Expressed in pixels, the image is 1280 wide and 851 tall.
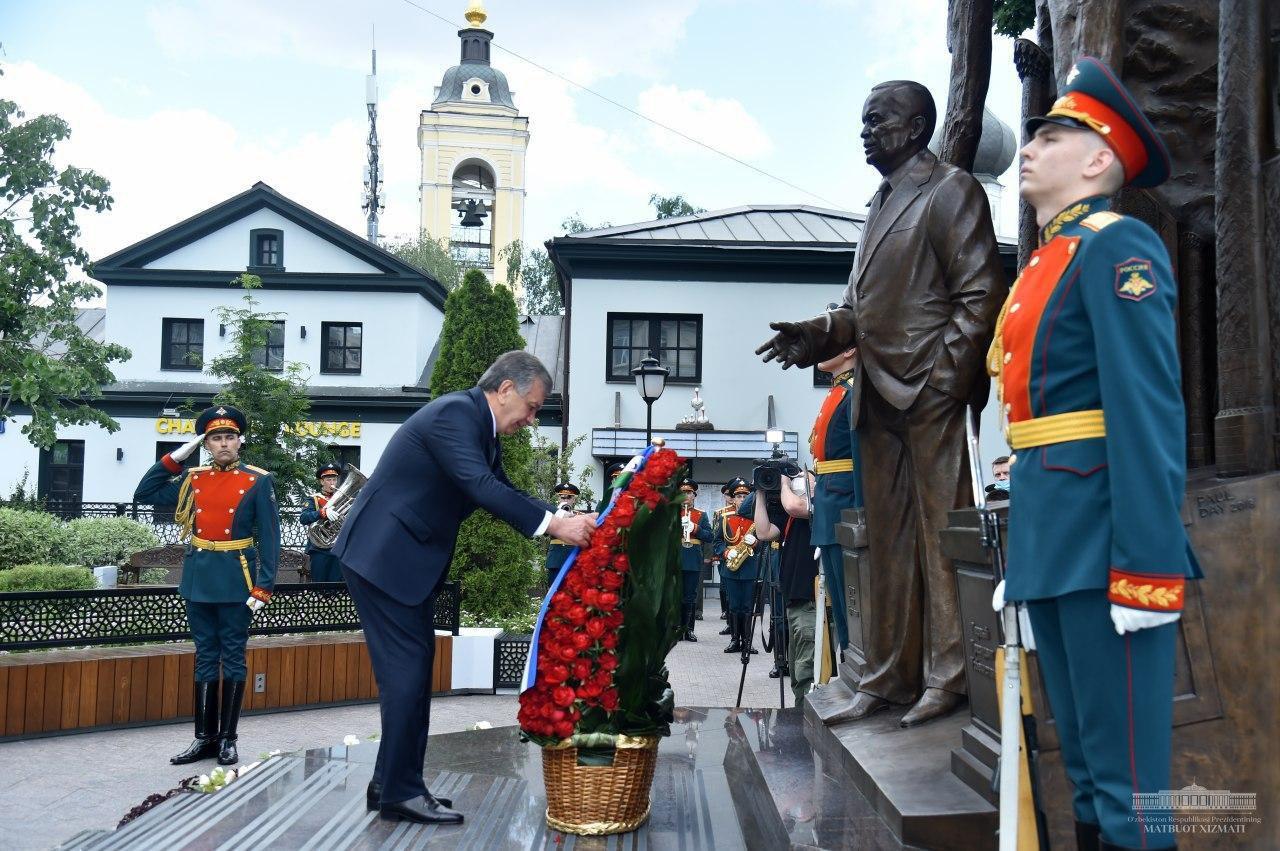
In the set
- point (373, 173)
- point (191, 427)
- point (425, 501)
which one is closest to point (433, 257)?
point (373, 173)

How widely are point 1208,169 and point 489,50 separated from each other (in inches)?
2447

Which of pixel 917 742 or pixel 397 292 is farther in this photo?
pixel 397 292

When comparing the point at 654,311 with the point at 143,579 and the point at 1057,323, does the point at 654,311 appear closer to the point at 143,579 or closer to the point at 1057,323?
the point at 143,579

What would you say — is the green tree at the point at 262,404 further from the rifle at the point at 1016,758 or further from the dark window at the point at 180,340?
the rifle at the point at 1016,758

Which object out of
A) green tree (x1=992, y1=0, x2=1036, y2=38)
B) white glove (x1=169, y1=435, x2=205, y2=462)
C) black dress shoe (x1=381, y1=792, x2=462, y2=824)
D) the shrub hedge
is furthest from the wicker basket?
green tree (x1=992, y1=0, x2=1036, y2=38)

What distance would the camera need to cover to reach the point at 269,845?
14.3ft

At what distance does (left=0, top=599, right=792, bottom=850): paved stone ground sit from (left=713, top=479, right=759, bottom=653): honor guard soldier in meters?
3.01

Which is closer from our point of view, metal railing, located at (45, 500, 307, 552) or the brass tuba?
the brass tuba

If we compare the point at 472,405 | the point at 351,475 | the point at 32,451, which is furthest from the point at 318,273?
the point at 472,405

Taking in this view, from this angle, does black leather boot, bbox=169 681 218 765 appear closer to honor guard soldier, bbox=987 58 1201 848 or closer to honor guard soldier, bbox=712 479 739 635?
honor guard soldier, bbox=987 58 1201 848

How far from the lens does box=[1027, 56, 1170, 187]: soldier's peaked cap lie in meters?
2.95

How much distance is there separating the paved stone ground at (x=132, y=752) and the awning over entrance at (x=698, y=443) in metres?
12.0

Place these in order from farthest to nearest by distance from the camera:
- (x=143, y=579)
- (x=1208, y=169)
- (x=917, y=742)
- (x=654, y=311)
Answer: (x=654, y=311)
(x=143, y=579)
(x=1208, y=169)
(x=917, y=742)

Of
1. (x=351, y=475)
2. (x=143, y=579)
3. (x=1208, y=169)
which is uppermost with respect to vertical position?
(x=1208, y=169)
